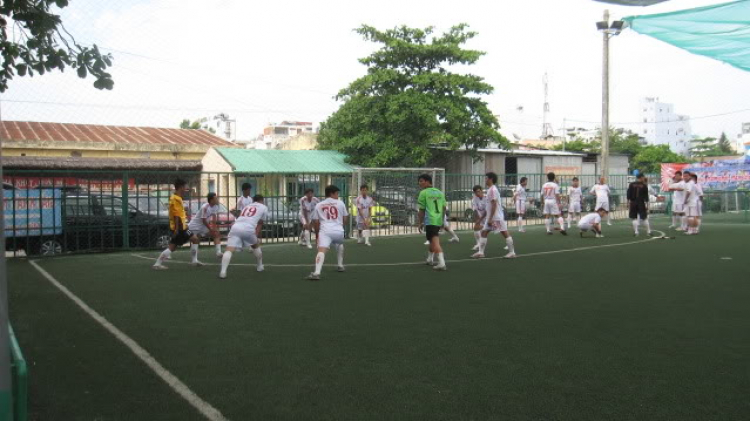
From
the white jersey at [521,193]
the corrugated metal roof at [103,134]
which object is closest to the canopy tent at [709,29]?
the white jersey at [521,193]

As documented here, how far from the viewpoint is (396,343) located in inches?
257

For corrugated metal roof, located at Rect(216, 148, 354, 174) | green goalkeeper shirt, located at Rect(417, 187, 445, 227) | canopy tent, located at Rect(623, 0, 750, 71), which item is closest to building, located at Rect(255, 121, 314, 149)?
corrugated metal roof, located at Rect(216, 148, 354, 174)


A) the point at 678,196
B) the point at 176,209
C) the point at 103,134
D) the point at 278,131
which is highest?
the point at 278,131

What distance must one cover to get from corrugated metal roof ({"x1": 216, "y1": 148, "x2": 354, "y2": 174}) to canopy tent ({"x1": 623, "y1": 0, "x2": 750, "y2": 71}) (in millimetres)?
24156

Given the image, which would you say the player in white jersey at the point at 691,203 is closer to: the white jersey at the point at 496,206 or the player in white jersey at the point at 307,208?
the white jersey at the point at 496,206

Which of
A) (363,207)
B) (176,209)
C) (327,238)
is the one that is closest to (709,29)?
(327,238)

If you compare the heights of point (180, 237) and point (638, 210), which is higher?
point (638, 210)

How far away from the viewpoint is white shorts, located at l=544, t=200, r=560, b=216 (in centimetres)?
2183

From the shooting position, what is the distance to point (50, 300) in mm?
9375

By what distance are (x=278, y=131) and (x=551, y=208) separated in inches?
3201

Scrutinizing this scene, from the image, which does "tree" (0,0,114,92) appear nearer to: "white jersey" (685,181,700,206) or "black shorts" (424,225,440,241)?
"black shorts" (424,225,440,241)

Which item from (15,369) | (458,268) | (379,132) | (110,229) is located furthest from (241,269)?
(379,132)

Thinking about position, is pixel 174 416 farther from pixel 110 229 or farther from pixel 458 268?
pixel 110 229

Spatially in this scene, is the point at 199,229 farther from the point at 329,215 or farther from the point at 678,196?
the point at 678,196
